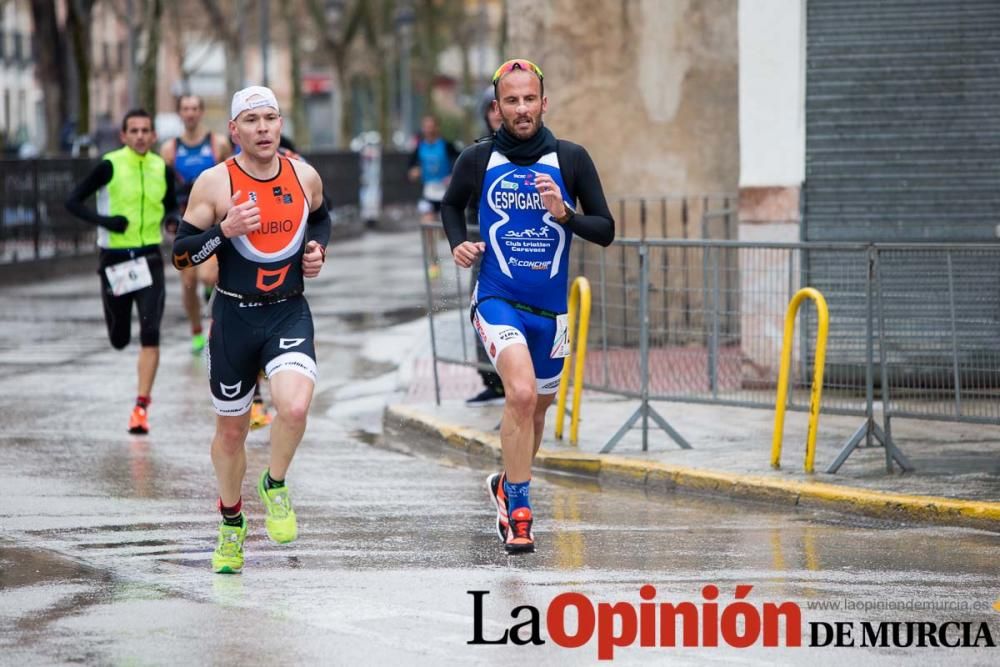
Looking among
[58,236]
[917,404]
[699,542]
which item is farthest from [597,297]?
[58,236]

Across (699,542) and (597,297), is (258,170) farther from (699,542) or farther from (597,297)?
A: (597,297)

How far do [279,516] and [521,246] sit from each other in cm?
163

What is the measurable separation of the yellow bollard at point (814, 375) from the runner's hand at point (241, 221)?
3.70 m

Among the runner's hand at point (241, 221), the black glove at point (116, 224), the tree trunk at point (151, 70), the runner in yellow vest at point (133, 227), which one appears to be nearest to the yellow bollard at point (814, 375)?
the runner's hand at point (241, 221)

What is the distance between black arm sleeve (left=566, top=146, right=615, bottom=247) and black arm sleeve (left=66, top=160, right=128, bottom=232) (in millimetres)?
5360

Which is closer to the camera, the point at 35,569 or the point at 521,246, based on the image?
the point at 35,569

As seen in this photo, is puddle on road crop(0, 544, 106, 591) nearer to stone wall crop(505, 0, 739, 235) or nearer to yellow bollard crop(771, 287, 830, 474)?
yellow bollard crop(771, 287, 830, 474)

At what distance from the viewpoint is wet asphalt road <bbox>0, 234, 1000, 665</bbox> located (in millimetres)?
7031

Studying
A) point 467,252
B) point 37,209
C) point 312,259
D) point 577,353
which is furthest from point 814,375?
point 37,209

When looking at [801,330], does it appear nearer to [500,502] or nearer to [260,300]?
[500,502]

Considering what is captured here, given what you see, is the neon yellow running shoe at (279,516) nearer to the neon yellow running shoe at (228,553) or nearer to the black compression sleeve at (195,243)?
the neon yellow running shoe at (228,553)

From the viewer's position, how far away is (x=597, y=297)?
13266 mm

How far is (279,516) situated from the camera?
8.46 metres

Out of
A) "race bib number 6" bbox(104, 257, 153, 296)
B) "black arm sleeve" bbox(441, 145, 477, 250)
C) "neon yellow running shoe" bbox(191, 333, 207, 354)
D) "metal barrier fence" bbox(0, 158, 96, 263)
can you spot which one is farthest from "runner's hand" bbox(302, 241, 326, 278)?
"metal barrier fence" bbox(0, 158, 96, 263)
